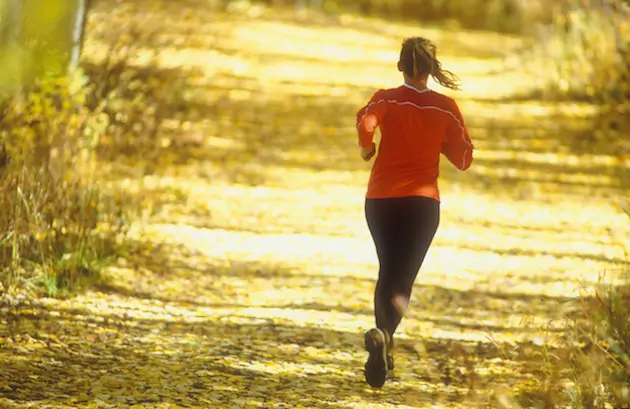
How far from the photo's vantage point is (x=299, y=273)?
8188 millimetres

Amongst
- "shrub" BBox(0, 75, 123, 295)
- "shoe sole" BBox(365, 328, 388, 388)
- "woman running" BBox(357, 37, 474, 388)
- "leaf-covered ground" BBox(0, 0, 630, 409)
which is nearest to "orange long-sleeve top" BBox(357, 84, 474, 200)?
"woman running" BBox(357, 37, 474, 388)

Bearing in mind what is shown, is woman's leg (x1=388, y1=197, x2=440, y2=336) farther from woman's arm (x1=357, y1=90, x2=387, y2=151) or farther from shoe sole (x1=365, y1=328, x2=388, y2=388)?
woman's arm (x1=357, y1=90, x2=387, y2=151)

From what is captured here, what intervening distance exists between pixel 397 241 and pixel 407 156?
18.4 inches

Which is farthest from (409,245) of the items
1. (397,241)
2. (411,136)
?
(411,136)

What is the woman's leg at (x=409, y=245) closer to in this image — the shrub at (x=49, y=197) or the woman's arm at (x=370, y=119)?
the woman's arm at (x=370, y=119)

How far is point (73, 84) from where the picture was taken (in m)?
8.24

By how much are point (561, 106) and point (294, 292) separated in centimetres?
1025

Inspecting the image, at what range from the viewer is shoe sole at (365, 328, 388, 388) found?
5.32 m

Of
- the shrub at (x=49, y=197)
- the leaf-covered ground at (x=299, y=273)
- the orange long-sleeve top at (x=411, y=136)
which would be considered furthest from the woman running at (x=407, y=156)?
the shrub at (x=49, y=197)

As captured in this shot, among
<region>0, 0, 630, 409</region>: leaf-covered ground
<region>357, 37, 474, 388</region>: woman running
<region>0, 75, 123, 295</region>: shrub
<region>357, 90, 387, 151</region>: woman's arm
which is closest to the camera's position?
<region>357, 90, 387, 151</region>: woman's arm

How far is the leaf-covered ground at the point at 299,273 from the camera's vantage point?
5.64m

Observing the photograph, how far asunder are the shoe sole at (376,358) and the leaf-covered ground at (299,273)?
0.39 ft

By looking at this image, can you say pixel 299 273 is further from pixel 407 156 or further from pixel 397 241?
pixel 407 156

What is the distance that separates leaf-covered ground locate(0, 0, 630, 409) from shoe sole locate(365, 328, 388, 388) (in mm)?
119
